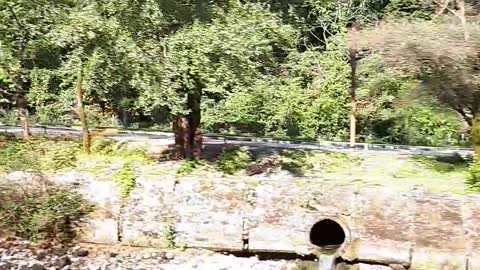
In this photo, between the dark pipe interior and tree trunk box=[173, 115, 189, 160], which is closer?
the dark pipe interior

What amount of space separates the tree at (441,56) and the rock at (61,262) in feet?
37.0

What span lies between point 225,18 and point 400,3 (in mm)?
14417

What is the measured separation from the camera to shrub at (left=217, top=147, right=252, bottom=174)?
71.5ft

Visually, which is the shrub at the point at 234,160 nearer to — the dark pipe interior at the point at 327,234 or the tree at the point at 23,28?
the dark pipe interior at the point at 327,234

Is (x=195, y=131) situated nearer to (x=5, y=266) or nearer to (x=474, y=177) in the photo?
(x=5, y=266)

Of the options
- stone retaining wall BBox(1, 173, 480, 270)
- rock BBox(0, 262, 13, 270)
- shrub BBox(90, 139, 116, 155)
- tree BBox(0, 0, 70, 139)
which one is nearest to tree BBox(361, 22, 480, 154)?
stone retaining wall BBox(1, 173, 480, 270)

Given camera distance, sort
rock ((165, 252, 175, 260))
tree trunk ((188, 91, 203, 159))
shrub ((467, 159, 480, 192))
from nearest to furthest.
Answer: rock ((165, 252, 175, 260)), shrub ((467, 159, 480, 192)), tree trunk ((188, 91, 203, 159))

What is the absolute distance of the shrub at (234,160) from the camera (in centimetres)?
2180

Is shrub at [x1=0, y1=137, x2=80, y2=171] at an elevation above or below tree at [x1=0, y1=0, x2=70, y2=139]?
below

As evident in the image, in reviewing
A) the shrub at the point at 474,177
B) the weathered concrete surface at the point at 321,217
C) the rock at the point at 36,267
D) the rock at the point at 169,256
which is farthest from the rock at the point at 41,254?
the shrub at the point at 474,177

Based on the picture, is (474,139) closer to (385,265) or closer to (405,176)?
(405,176)

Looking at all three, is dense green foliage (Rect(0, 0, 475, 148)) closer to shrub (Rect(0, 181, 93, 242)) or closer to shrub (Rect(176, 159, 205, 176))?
shrub (Rect(176, 159, 205, 176))

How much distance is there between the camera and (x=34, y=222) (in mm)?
18094

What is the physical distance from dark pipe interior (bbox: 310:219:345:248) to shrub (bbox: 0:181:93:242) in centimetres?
616
